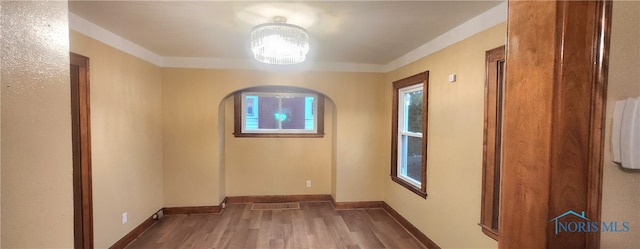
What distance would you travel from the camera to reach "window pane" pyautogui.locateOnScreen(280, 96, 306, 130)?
4.25 metres

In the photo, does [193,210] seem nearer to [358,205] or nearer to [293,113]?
[293,113]

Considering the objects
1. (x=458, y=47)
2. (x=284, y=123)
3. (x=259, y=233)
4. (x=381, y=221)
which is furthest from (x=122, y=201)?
(x=458, y=47)

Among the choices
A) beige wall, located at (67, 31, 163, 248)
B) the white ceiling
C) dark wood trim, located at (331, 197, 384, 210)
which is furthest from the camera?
dark wood trim, located at (331, 197, 384, 210)

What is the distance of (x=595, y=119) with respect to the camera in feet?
2.08

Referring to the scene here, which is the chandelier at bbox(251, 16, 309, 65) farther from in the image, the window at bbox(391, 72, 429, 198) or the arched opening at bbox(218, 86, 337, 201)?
the arched opening at bbox(218, 86, 337, 201)

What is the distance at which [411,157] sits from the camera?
11.0 feet

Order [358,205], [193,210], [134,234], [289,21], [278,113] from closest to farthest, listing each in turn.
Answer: [289,21]
[134,234]
[193,210]
[358,205]
[278,113]

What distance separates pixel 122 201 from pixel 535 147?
11.3 feet

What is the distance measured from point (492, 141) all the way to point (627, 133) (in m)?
1.43

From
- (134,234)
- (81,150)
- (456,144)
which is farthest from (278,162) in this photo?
(456,144)

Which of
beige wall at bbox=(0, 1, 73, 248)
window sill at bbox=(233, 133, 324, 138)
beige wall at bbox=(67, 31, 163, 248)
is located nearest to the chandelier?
beige wall at bbox=(0, 1, 73, 248)

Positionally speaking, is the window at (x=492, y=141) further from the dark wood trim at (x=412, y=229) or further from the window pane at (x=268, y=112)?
the window pane at (x=268, y=112)

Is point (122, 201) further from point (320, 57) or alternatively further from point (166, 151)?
point (320, 57)

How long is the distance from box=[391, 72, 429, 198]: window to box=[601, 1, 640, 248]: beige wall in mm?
2172
